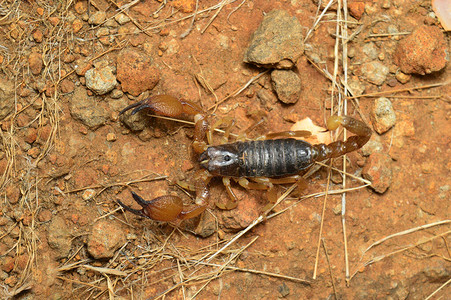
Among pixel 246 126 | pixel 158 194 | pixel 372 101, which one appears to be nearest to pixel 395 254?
pixel 372 101

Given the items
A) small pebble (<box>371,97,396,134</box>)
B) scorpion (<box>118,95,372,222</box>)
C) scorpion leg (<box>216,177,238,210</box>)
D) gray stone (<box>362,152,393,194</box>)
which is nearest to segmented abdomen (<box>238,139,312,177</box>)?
scorpion (<box>118,95,372,222</box>)

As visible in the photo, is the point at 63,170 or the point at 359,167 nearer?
the point at 63,170

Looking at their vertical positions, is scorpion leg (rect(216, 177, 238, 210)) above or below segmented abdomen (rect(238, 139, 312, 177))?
below

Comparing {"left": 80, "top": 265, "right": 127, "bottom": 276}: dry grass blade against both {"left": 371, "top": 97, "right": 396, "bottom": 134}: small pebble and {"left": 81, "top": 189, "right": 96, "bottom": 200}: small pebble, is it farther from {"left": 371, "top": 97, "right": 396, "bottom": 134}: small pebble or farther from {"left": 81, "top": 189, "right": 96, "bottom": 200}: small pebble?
{"left": 371, "top": 97, "right": 396, "bottom": 134}: small pebble

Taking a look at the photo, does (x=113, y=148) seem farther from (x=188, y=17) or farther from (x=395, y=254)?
(x=395, y=254)

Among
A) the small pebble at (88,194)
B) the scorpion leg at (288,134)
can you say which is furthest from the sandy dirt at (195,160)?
the scorpion leg at (288,134)

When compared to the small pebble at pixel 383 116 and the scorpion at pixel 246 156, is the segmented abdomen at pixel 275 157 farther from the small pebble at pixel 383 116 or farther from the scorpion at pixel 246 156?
the small pebble at pixel 383 116
